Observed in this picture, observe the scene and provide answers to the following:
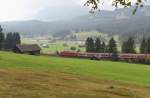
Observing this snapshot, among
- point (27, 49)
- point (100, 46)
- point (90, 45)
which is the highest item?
point (90, 45)

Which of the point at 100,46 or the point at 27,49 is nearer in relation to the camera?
the point at 27,49

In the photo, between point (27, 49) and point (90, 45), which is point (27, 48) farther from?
point (90, 45)

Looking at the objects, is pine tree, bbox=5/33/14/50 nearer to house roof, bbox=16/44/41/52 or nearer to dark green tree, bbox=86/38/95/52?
dark green tree, bbox=86/38/95/52

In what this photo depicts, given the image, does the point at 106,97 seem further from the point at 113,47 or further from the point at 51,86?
the point at 113,47

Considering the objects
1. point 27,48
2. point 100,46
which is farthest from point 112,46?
point 27,48

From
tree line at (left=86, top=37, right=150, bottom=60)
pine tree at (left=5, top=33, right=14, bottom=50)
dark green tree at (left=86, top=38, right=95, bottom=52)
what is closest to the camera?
tree line at (left=86, top=37, right=150, bottom=60)

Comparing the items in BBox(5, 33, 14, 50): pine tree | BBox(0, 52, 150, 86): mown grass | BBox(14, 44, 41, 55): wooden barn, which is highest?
BBox(5, 33, 14, 50): pine tree

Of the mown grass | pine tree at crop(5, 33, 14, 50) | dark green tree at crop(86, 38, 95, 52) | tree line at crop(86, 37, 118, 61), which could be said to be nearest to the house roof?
tree line at crop(86, 37, 118, 61)

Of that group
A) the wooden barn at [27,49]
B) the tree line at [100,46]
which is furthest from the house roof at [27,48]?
the tree line at [100,46]

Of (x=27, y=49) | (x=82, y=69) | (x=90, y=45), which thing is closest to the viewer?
(x=82, y=69)

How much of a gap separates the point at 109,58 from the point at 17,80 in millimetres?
95180

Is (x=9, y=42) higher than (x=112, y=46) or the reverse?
higher

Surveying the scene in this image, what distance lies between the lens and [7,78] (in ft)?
98.0

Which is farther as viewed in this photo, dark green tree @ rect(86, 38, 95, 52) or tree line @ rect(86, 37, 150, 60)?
dark green tree @ rect(86, 38, 95, 52)
